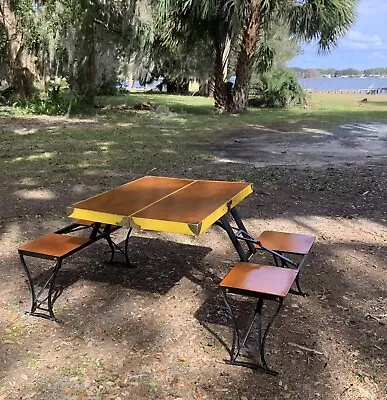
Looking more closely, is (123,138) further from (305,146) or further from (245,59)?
(245,59)

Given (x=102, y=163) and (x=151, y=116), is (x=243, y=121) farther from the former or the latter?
(x=102, y=163)

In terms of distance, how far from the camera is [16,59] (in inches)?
607

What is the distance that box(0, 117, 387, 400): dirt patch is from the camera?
248cm

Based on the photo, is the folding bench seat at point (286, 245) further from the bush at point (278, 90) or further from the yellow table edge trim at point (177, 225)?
the bush at point (278, 90)

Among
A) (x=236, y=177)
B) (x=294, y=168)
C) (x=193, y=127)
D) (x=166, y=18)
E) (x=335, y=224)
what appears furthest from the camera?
(x=166, y=18)

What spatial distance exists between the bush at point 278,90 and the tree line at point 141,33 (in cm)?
345

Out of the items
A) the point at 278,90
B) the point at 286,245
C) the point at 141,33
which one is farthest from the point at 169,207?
the point at 278,90

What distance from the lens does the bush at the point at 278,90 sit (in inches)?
849

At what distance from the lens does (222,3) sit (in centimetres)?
1517

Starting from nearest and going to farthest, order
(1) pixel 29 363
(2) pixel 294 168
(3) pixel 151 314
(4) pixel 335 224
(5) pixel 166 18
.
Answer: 1. (1) pixel 29 363
2. (3) pixel 151 314
3. (4) pixel 335 224
4. (2) pixel 294 168
5. (5) pixel 166 18

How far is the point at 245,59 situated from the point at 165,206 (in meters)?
14.4

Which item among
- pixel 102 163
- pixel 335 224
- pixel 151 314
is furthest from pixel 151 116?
pixel 151 314

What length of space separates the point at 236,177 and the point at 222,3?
31.8ft

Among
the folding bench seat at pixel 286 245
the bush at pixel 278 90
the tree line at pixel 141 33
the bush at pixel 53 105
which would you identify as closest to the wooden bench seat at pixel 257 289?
the folding bench seat at pixel 286 245
